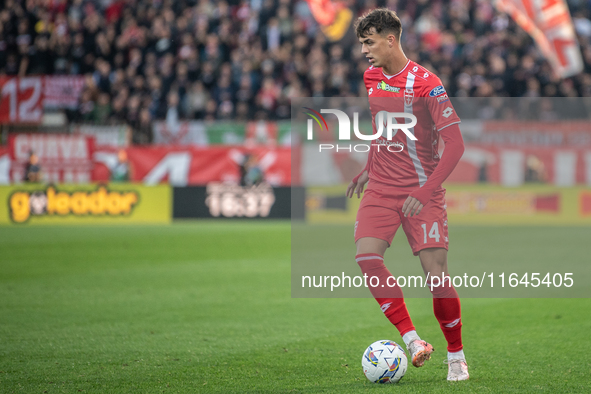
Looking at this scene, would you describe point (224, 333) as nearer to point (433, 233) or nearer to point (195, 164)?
point (433, 233)

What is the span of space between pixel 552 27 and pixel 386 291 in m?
12.8

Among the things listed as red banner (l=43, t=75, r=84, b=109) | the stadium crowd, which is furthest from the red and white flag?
red banner (l=43, t=75, r=84, b=109)

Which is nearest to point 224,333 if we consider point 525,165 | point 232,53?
point 525,165

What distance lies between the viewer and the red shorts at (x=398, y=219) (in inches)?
162

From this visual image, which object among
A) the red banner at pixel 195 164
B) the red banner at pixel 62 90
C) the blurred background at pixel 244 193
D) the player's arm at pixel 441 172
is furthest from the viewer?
the red banner at pixel 62 90

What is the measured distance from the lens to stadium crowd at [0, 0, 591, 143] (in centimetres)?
1747

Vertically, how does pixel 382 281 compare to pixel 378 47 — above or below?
below

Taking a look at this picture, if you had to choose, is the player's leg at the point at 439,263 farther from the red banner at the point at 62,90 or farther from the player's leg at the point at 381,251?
the red banner at the point at 62,90

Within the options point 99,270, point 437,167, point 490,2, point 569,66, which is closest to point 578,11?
point 490,2

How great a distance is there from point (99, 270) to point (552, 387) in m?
6.48

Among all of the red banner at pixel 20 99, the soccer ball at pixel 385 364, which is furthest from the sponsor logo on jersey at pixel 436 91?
the red banner at pixel 20 99

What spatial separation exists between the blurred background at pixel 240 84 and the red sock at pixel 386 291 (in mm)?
11331

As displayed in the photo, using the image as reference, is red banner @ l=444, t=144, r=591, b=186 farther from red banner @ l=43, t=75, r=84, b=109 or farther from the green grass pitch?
red banner @ l=43, t=75, r=84, b=109

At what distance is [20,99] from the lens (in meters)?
17.7
